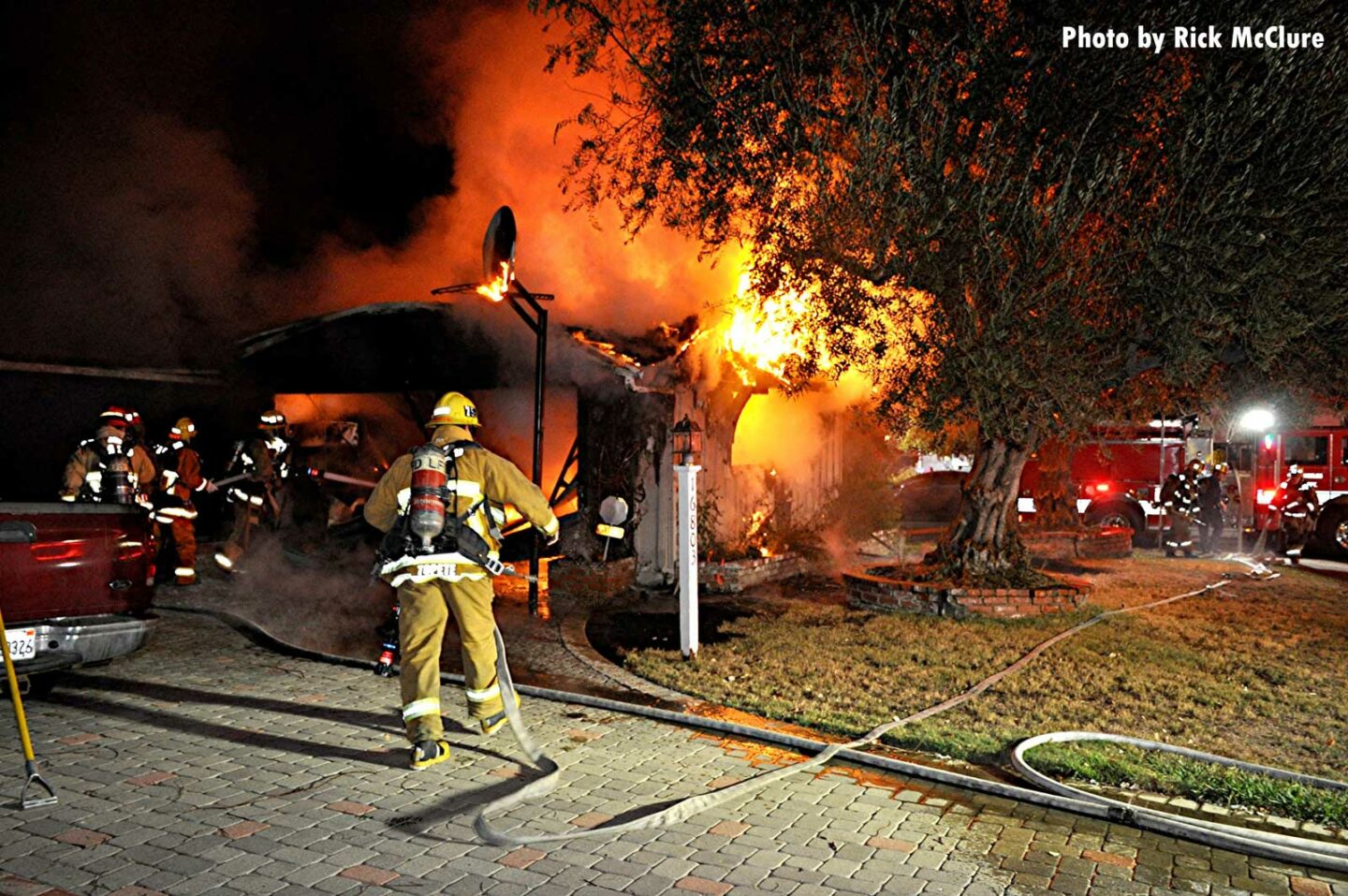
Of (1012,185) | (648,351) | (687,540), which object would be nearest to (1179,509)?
(1012,185)

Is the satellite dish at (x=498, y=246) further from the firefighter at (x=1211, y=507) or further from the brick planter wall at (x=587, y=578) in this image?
the firefighter at (x=1211, y=507)

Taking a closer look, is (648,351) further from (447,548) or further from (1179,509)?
(1179,509)

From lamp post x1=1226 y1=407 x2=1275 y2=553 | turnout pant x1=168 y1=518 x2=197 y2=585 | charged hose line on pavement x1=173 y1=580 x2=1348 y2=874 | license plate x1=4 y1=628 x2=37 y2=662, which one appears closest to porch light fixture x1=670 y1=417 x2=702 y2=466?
charged hose line on pavement x1=173 y1=580 x2=1348 y2=874

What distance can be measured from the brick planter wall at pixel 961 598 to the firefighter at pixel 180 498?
6.67 m

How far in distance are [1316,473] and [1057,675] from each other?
1105cm

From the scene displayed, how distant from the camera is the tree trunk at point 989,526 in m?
10.3

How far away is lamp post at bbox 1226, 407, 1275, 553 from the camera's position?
15.6 metres

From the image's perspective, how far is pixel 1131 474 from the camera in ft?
58.9

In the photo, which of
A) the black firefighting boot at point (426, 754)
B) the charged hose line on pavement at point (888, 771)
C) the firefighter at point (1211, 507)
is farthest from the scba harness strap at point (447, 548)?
the firefighter at point (1211, 507)

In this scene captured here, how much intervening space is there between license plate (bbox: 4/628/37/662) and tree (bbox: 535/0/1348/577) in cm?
647

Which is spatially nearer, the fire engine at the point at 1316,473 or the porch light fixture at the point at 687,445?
the porch light fixture at the point at 687,445

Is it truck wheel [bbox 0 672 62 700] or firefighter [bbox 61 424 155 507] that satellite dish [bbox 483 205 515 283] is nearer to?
firefighter [bbox 61 424 155 507]

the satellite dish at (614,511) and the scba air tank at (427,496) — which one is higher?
the scba air tank at (427,496)

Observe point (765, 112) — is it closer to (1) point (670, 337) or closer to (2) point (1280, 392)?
(1) point (670, 337)
